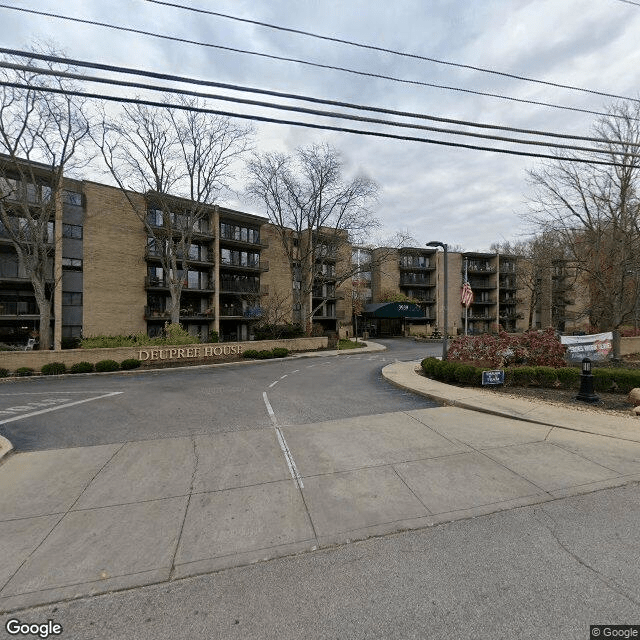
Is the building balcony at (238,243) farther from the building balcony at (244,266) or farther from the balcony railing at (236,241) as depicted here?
the building balcony at (244,266)

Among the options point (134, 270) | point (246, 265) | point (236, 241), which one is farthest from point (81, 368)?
point (246, 265)

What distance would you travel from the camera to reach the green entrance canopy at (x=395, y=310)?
1581 inches

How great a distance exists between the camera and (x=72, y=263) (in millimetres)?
23656

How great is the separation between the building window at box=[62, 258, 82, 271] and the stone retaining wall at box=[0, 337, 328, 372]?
9.31m

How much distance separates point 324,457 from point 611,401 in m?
8.64

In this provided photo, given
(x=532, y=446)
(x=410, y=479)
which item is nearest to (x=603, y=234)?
(x=532, y=446)

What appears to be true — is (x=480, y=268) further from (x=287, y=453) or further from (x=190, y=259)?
(x=287, y=453)

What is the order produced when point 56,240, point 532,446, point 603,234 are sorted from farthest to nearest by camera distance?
point 56,240 → point 603,234 → point 532,446

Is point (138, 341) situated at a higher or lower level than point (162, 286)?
lower

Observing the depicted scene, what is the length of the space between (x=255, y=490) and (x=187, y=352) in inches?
679

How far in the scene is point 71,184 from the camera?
79.2ft

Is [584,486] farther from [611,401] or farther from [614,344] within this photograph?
[614,344]

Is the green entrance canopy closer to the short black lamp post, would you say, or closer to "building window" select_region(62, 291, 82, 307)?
"building window" select_region(62, 291, 82, 307)

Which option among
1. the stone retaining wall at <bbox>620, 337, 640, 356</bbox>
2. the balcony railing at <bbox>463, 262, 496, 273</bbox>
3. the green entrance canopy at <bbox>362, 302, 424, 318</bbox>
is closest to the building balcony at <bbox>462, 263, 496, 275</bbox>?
the balcony railing at <bbox>463, 262, 496, 273</bbox>
